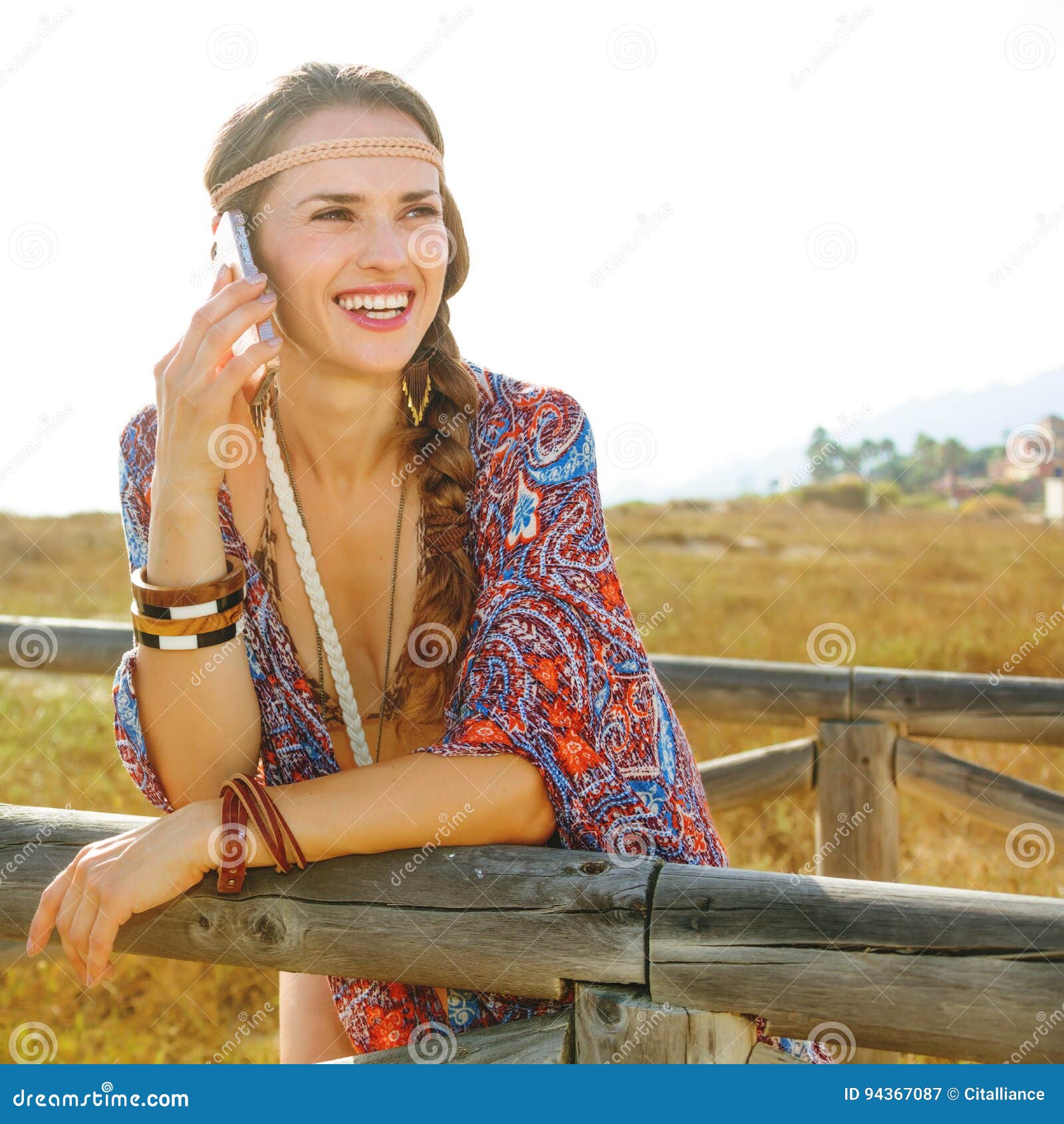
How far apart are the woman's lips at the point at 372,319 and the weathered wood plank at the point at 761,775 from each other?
6.32 feet

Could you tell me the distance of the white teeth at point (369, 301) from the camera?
7.16 feet

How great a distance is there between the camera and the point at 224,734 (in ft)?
6.79

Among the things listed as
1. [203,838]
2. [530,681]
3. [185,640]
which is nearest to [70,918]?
[203,838]

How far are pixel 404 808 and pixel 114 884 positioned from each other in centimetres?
45

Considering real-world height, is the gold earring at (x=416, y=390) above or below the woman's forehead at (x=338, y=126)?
below

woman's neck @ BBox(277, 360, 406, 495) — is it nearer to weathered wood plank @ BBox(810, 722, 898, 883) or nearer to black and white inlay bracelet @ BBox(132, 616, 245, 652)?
black and white inlay bracelet @ BBox(132, 616, 245, 652)

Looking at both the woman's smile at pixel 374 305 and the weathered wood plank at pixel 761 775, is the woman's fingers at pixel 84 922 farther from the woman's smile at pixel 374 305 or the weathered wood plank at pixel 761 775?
the weathered wood plank at pixel 761 775

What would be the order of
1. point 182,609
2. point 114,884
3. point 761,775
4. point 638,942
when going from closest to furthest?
point 638,942 < point 114,884 < point 182,609 < point 761,775

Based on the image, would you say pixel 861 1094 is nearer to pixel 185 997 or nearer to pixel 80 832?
pixel 80 832

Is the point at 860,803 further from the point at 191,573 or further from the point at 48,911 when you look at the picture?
the point at 48,911

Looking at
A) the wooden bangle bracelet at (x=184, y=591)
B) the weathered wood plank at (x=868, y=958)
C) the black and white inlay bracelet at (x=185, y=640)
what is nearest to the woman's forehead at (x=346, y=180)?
the wooden bangle bracelet at (x=184, y=591)

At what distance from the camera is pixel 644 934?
1.44m

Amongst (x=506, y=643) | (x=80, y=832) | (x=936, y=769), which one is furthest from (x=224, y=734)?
(x=936, y=769)

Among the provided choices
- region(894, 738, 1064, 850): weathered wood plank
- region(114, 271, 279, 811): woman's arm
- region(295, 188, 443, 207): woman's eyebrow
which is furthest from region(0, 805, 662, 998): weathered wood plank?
region(894, 738, 1064, 850): weathered wood plank
